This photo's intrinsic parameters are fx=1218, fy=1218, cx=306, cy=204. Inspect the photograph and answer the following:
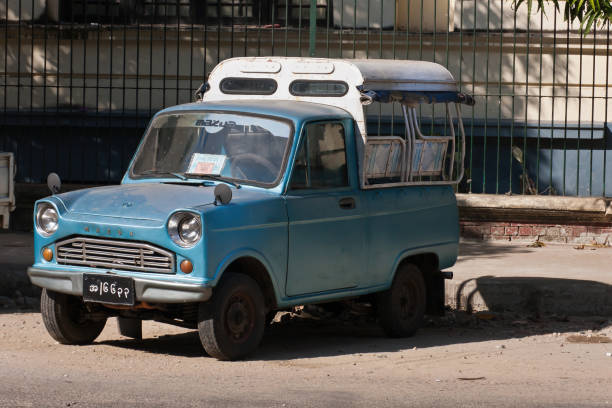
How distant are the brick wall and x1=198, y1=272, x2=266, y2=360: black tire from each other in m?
6.82

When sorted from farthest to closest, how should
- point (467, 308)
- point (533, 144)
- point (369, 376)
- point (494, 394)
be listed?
point (533, 144), point (467, 308), point (369, 376), point (494, 394)

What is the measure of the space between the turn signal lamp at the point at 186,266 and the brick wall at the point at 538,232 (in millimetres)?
7421

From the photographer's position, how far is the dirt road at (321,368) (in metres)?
6.79

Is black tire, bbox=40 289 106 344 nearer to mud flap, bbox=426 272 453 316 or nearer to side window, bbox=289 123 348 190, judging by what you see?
side window, bbox=289 123 348 190

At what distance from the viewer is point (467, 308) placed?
10852mm

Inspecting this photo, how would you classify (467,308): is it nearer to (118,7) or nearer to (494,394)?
(494,394)

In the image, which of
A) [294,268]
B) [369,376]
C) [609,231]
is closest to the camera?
[369,376]

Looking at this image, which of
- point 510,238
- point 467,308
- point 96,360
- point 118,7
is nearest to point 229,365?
point 96,360

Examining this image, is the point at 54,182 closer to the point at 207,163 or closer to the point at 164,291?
the point at 207,163

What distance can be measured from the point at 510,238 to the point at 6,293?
20.4 feet

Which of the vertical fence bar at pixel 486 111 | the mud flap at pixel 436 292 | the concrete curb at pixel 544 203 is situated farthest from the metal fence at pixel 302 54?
the mud flap at pixel 436 292

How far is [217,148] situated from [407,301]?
2047 millimetres

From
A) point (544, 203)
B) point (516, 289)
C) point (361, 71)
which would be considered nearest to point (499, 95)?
point (544, 203)

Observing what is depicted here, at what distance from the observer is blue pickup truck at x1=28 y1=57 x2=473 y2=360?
7.71 m
